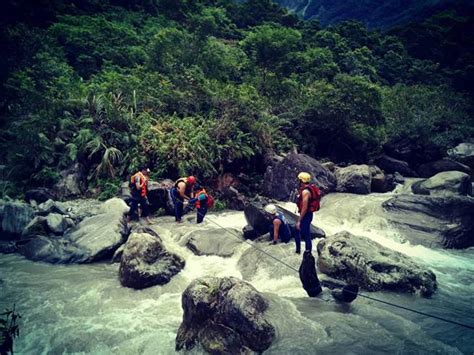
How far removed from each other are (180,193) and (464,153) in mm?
17885

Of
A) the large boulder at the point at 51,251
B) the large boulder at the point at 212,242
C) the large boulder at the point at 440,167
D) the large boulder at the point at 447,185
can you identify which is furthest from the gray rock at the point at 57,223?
the large boulder at the point at 440,167

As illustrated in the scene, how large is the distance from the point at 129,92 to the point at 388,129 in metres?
16.2

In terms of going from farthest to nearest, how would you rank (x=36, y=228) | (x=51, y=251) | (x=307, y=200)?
(x=36, y=228), (x=51, y=251), (x=307, y=200)

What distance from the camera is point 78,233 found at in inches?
428

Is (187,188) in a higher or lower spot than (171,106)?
lower

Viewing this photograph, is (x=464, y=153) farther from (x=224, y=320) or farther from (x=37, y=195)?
(x=37, y=195)

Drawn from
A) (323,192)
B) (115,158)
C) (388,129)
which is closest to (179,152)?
(115,158)

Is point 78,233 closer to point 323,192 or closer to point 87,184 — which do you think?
point 87,184

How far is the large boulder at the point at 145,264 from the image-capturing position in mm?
8383

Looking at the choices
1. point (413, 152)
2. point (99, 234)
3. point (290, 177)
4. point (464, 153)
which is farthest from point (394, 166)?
point (99, 234)

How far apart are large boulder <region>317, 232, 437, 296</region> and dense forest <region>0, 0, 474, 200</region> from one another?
26.5 ft

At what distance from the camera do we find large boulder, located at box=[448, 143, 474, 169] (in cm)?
2000

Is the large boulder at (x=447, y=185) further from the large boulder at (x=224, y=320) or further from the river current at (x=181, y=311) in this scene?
the large boulder at (x=224, y=320)

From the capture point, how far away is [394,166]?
20.0 m
